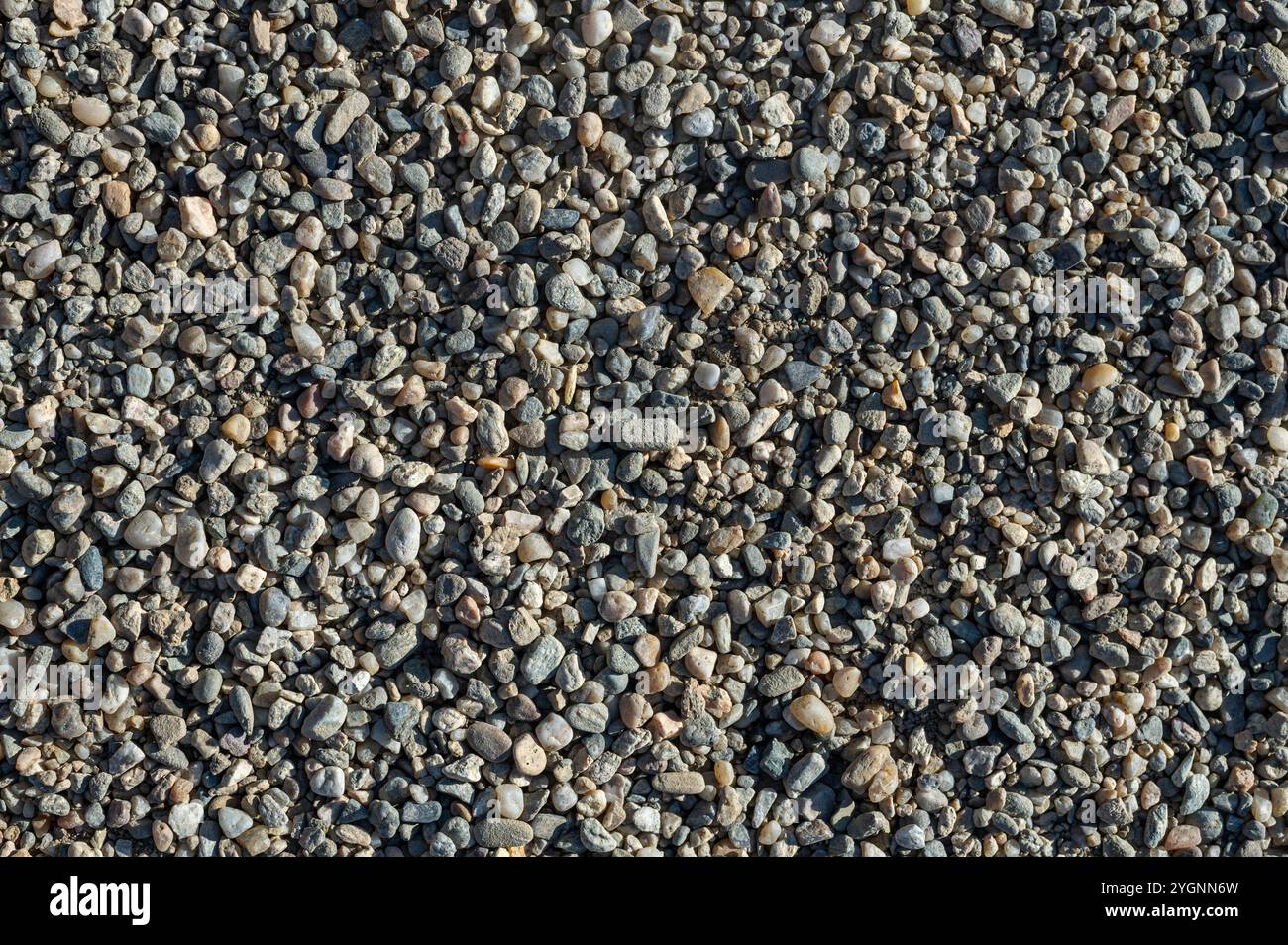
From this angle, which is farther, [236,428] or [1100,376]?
[1100,376]

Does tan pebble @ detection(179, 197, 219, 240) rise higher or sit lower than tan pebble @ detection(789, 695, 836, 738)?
higher

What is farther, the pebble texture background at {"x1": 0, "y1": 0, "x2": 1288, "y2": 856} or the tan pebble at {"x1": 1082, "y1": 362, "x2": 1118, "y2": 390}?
the tan pebble at {"x1": 1082, "y1": 362, "x2": 1118, "y2": 390}

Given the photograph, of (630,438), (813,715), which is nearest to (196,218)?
(630,438)

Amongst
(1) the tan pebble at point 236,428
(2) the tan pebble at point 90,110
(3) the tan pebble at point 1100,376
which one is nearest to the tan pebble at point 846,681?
(3) the tan pebble at point 1100,376

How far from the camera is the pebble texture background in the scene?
2463mm

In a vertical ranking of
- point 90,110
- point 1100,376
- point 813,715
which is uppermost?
point 90,110

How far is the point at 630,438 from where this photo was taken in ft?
8.19

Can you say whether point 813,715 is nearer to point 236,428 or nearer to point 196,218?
point 236,428

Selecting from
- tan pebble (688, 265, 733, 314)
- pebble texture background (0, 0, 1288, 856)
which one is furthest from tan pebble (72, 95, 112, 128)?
tan pebble (688, 265, 733, 314)

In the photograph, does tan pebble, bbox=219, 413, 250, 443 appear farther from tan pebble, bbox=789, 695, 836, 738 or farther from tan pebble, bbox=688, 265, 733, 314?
tan pebble, bbox=789, 695, 836, 738

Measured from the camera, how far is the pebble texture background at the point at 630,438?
2463mm

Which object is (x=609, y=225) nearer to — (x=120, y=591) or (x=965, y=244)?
(x=965, y=244)

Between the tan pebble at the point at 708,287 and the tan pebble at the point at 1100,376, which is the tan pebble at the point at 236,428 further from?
the tan pebble at the point at 1100,376

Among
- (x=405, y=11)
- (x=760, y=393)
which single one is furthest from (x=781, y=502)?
(x=405, y=11)
